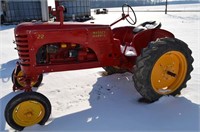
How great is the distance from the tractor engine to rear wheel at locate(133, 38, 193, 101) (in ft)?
2.77

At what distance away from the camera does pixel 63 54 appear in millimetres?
3832

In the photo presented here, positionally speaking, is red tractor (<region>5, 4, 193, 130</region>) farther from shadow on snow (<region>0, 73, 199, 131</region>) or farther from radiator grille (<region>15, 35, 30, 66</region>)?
shadow on snow (<region>0, 73, 199, 131</region>)

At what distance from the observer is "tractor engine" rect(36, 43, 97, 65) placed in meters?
3.64

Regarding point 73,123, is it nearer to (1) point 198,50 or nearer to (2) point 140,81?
(2) point 140,81

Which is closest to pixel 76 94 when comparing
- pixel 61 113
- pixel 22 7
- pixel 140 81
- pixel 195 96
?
pixel 61 113

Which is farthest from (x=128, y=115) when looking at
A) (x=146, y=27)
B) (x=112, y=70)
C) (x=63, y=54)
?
(x=146, y=27)

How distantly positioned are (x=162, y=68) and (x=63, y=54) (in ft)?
5.40

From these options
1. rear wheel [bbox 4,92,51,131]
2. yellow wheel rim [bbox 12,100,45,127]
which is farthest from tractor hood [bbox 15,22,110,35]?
yellow wheel rim [bbox 12,100,45,127]

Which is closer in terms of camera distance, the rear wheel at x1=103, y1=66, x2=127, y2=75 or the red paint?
the red paint

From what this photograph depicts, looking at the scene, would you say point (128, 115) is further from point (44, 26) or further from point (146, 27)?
point (146, 27)

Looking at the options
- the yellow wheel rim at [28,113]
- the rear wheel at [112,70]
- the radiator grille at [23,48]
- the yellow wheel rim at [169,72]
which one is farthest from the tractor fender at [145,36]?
the yellow wheel rim at [28,113]

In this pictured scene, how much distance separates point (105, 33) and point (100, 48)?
0.26 meters

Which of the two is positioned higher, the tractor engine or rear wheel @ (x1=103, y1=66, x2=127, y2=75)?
the tractor engine

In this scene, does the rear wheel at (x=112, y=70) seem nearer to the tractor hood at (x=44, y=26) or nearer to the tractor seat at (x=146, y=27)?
the tractor seat at (x=146, y=27)
